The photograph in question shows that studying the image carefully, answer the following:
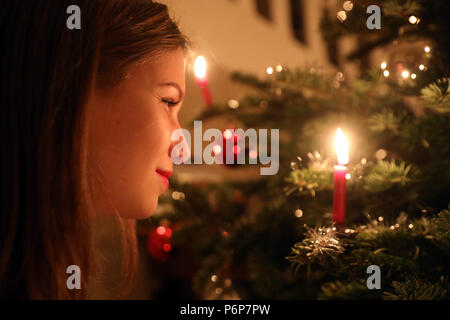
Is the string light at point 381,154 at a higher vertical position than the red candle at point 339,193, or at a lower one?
higher

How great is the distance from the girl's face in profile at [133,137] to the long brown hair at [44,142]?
6 centimetres

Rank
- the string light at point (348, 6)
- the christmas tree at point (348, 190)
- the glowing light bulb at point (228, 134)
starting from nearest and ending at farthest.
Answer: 1. the christmas tree at point (348, 190)
2. the string light at point (348, 6)
3. the glowing light bulb at point (228, 134)

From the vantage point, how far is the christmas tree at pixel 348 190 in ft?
2.30

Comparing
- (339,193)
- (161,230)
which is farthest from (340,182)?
(161,230)

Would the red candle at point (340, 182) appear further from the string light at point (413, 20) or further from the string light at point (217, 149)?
the string light at point (217, 149)

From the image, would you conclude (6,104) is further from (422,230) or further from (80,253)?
(422,230)

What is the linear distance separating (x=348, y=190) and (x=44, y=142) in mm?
598

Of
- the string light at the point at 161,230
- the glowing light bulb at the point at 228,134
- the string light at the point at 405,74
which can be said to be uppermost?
the string light at the point at 405,74

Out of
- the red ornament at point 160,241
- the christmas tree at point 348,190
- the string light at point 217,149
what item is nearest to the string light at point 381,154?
the christmas tree at point 348,190

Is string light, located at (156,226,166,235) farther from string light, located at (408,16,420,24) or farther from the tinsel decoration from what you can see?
string light, located at (408,16,420,24)

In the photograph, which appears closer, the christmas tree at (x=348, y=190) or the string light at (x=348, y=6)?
the christmas tree at (x=348, y=190)

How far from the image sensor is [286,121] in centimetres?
117

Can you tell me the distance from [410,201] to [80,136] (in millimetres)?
627
